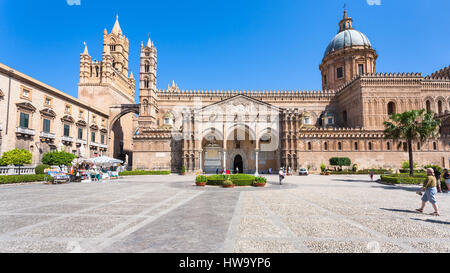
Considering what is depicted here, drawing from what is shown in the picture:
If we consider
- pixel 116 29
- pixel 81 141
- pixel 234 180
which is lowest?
pixel 234 180

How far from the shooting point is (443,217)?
8.41m

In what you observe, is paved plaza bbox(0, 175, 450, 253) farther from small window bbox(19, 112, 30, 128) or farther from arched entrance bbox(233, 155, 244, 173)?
A: arched entrance bbox(233, 155, 244, 173)

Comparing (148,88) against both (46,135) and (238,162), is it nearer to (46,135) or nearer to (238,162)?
(46,135)

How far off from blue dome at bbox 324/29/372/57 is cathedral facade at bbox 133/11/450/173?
47.4ft

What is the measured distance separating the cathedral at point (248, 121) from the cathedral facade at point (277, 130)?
19 cm

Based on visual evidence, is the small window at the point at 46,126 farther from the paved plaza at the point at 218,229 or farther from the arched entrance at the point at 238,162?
the arched entrance at the point at 238,162

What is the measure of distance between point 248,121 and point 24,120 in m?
33.4

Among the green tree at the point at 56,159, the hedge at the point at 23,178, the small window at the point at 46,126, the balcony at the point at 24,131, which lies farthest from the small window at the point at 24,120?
the hedge at the point at 23,178

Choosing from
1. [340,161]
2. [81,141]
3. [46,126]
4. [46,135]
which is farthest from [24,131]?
[340,161]

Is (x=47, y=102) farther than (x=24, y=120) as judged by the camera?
Yes

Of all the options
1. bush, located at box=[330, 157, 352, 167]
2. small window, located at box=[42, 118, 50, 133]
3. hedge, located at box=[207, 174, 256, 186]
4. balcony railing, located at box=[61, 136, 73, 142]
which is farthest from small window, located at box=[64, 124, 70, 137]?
bush, located at box=[330, 157, 352, 167]

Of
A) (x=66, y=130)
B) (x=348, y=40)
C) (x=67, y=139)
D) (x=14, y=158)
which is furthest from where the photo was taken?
(x=348, y=40)

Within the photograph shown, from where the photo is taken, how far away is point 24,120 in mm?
28500

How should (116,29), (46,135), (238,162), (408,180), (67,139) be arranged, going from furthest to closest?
1. (116,29)
2. (238,162)
3. (67,139)
4. (46,135)
5. (408,180)
